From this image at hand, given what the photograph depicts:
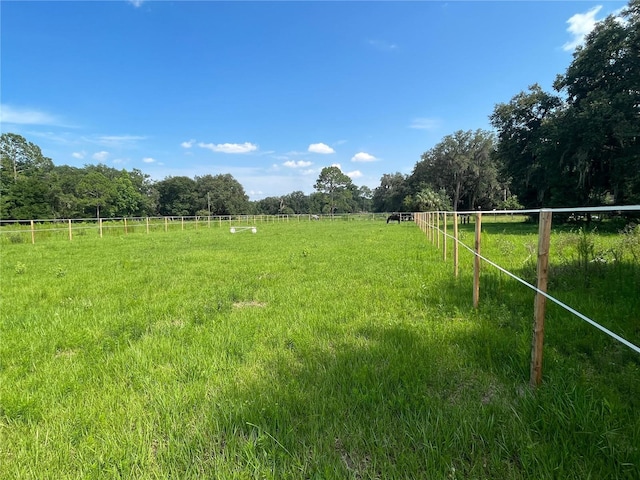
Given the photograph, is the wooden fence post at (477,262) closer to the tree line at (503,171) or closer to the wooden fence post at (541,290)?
the wooden fence post at (541,290)

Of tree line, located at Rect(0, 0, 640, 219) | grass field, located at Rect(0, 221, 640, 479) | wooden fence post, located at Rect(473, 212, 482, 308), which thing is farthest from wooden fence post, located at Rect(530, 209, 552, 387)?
tree line, located at Rect(0, 0, 640, 219)

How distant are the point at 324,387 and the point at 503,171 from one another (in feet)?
101

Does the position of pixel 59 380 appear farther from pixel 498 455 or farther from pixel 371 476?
pixel 498 455

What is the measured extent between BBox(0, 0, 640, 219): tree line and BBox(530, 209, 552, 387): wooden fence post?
64.5 feet

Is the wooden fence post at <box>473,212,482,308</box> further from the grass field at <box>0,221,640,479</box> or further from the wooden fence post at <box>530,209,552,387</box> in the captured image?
the wooden fence post at <box>530,209,552,387</box>

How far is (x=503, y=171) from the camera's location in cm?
2780

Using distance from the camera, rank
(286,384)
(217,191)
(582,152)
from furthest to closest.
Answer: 1. (217,191)
2. (582,152)
3. (286,384)

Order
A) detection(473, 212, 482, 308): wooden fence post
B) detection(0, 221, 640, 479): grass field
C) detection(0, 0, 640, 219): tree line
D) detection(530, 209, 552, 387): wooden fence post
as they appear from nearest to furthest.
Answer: detection(0, 221, 640, 479): grass field, detection(530, 209, 552, 387): wooden fence post, detection(473, 212, 482, 308): wooden fence post, detection(0, 0, 640, 219): tree line

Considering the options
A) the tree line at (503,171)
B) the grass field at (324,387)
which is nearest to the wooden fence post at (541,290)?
the grass field at (324,387)

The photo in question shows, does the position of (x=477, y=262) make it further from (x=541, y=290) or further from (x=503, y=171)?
(x=503, y=171)

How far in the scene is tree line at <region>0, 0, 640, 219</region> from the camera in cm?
1727

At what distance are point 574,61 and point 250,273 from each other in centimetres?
2547

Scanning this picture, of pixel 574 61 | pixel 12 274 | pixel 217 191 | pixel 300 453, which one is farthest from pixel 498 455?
pixel 217 191

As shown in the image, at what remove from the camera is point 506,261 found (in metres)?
6.88
